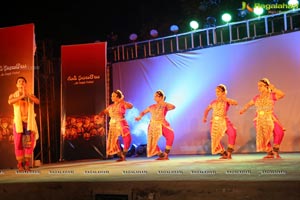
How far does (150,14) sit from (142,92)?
3576mm

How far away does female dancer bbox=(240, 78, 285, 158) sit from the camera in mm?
7703

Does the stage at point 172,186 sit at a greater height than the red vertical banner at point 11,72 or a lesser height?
lesser

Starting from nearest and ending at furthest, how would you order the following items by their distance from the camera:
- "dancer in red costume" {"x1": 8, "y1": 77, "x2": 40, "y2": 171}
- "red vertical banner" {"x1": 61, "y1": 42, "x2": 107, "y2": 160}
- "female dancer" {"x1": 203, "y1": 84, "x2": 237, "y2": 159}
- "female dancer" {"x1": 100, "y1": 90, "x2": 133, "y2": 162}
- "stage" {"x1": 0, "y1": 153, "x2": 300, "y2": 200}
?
"stage" {"x1": 0, "y1": 153, "x2": 300, "y2": 200}, "dancer in red costume" {"x1": 8, "y1": 77, "x2": 40, "y2": 171}, "female dancer" {"x1": 203, "y1": 84, "x2": 237, "y2": 159}, "female dancer" {"x1": 100, "y1": 90, "x2": 133, "y2": 162}, "red vertical banner" {"x1": 61, "y1": 42, "x2": 107, "y2": 160}

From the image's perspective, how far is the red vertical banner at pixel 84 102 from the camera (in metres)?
10.2

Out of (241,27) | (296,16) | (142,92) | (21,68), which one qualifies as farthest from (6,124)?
(296,16)

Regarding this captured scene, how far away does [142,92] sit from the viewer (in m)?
11.1

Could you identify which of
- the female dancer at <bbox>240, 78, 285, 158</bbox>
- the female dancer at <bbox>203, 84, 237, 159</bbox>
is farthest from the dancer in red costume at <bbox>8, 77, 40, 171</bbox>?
the female dancer at <bbox>240, 78, 285, 158</bbox>

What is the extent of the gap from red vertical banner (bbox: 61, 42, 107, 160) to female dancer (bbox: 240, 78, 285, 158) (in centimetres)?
380

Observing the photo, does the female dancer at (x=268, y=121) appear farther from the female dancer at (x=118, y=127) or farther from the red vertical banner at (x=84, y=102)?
the red vertical banner at (x=84, y=102)

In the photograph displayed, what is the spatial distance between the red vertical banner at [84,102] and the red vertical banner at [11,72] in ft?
5.65

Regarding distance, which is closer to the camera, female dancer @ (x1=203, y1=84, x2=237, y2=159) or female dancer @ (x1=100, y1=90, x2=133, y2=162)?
female dancer @ (x1=203, y1=84, x2=237, y2=159)

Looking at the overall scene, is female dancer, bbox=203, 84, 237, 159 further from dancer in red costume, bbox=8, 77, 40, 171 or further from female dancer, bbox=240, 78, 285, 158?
dancer in red costume, bbox=8, 77, 40, 171

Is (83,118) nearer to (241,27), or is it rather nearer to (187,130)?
(187,130)

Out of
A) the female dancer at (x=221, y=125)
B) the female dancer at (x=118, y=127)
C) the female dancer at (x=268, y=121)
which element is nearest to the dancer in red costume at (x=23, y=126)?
the female dancer at (x=118, y=127)
